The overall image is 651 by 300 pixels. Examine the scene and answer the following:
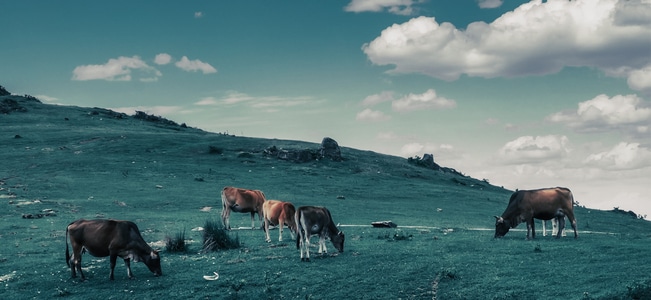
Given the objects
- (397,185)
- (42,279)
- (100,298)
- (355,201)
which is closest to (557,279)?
(100,298)

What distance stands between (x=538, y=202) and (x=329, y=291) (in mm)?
11052

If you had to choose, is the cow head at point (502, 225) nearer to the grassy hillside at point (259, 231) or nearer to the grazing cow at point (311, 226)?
the grassy hillside at point (259, 231)

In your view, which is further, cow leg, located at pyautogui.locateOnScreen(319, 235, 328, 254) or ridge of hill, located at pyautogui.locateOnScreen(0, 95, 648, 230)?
ridge of hill, located at pyautogui.locateOnScreen(0, 95, 648, 230)

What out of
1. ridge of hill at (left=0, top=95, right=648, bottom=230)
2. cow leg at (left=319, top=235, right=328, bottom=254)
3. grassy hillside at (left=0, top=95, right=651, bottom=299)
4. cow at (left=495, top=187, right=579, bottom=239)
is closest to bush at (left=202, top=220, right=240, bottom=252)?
grassy hillside at (left=0, top=95, right=651, bottom=299)

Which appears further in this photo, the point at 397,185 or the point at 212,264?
the point at 397,185

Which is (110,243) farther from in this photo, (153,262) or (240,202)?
(240,202)

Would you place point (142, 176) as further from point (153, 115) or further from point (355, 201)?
point (153, 115)

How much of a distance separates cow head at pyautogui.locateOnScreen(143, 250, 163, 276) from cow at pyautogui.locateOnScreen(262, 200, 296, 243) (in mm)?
6767

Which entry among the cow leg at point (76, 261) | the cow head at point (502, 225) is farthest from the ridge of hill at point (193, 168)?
the cow leg at point (76, 261)

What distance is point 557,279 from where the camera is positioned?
1488 cm

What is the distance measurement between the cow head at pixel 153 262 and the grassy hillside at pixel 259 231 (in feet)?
1.08

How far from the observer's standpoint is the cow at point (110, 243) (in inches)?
670

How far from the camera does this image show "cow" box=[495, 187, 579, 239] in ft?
73.9

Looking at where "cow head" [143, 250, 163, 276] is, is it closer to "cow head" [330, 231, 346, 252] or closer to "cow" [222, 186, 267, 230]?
"cow head" [330, 231, 346, 252]
